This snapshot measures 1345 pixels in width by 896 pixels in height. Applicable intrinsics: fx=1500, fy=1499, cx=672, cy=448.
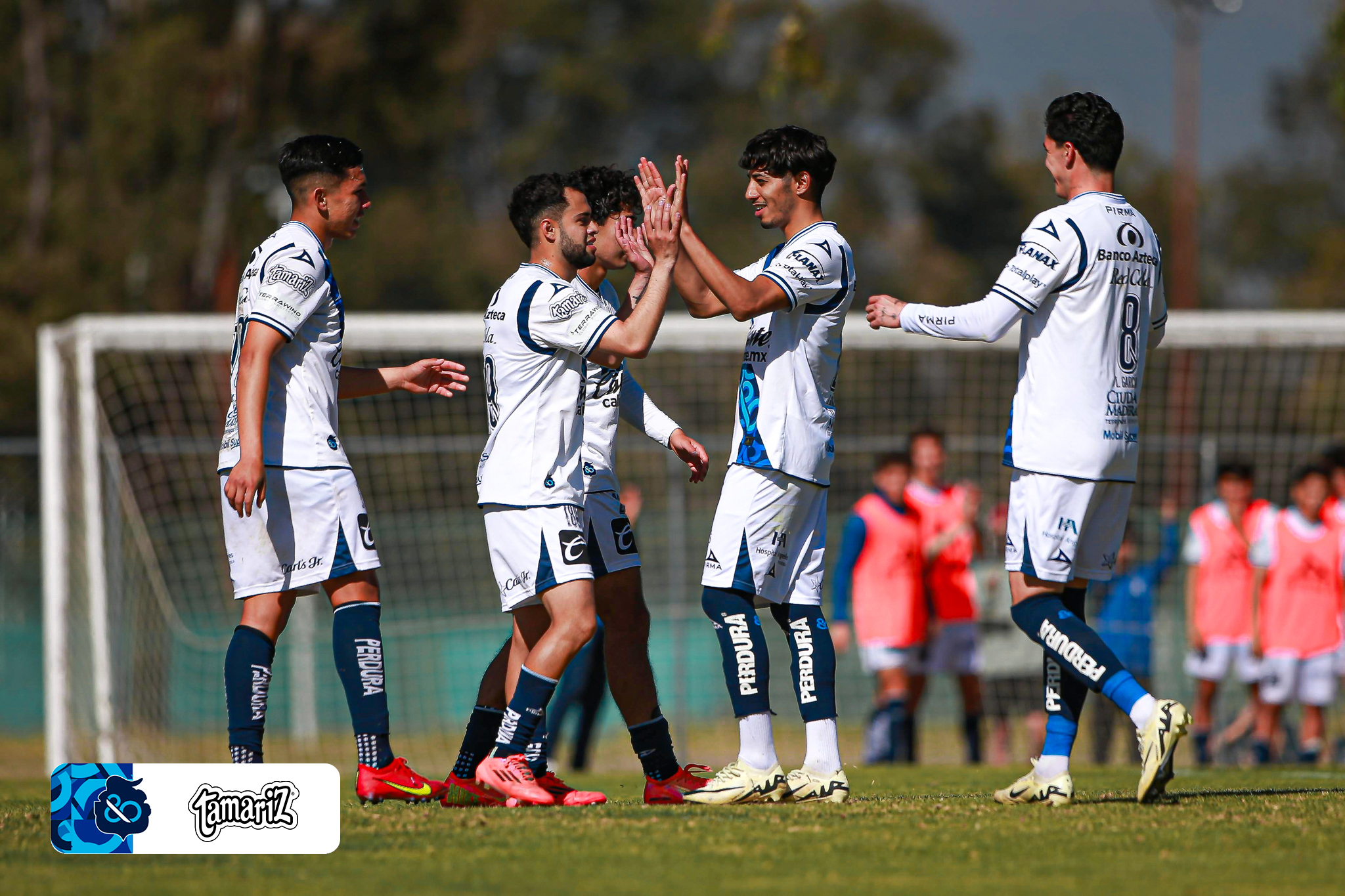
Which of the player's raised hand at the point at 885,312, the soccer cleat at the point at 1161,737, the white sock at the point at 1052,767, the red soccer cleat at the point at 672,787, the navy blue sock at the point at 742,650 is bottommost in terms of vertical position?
the red soccer cleat at the point at 672,787

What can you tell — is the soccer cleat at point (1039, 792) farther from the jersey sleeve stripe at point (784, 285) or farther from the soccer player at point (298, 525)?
the soccer player at point (298, 525)

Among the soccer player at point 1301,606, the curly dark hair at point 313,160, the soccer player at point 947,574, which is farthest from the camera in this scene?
the soccer player at point 1301,606

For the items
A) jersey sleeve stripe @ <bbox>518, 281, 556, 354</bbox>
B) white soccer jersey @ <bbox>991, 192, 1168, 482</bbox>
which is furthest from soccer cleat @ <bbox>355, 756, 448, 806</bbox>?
white soccer jersey @ <bbox>991, 192, 1168, 482</bbox>

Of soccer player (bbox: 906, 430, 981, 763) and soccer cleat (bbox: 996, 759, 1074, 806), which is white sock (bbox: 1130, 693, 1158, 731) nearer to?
soccer cleat (bbox: 996, 759, 1074, 806)

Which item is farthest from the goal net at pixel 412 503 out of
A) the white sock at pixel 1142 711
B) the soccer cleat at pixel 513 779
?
the white sock at pixel 1142 711

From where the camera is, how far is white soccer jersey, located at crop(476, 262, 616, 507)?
539 centimetres

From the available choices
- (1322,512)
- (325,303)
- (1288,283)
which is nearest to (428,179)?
(1288,283)

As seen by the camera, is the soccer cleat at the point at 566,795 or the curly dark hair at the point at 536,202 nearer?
the soccer cleat at the point at 566,795

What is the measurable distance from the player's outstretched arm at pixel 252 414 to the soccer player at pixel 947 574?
702 centimetres

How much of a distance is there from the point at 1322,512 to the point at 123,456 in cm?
1018

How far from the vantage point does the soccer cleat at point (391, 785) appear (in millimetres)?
5473

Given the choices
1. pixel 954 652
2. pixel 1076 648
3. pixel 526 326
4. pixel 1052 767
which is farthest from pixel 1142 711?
pixel 954 652

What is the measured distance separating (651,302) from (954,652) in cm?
708

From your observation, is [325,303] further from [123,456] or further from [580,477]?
[123,456]
